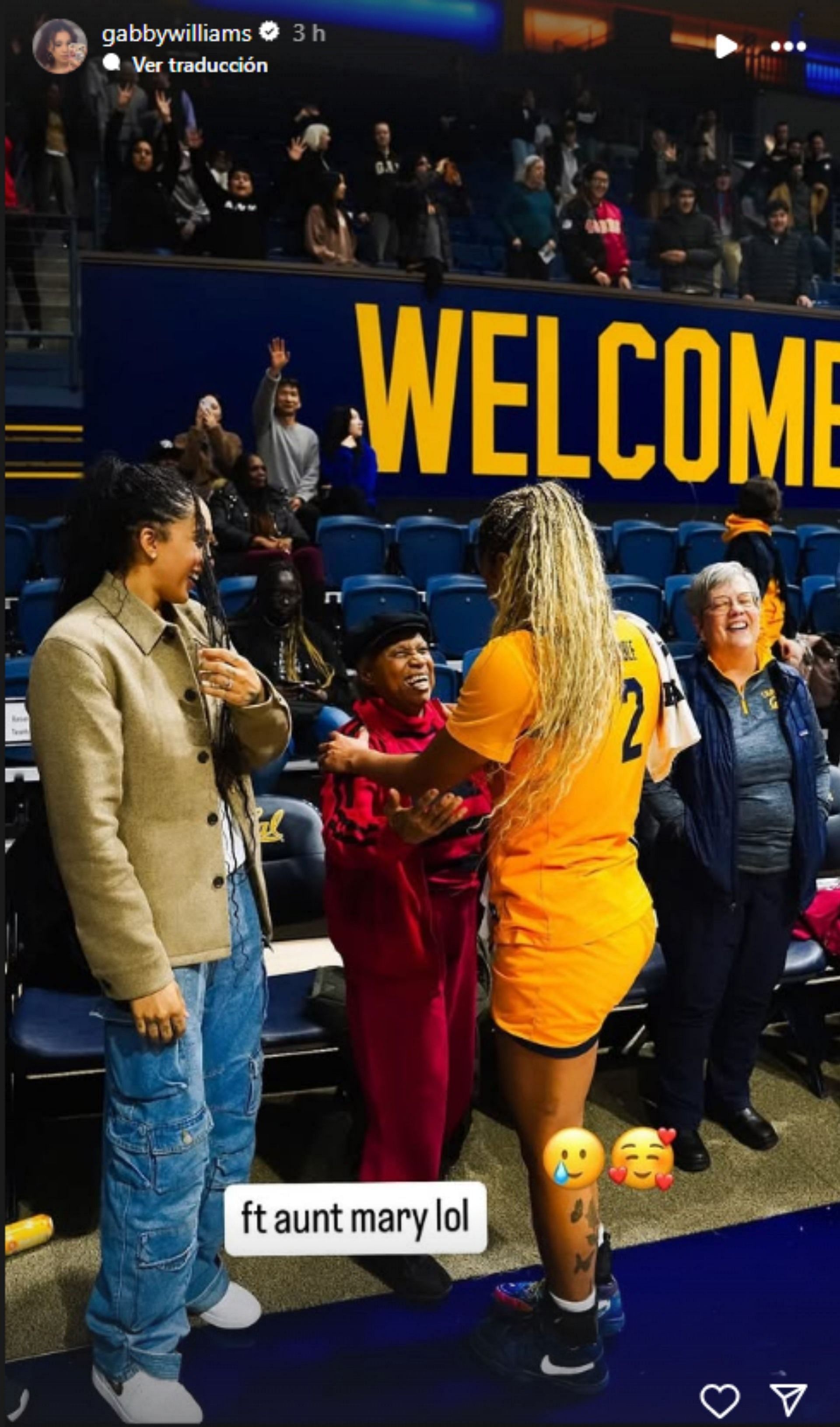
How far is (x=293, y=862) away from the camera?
289 centimetres

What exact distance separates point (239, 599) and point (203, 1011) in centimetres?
93

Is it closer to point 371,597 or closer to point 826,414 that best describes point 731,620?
point 826,414

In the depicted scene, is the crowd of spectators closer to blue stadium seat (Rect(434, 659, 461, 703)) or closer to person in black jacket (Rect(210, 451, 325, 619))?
person in black jacket (Rect(210, 451, 325, 619))

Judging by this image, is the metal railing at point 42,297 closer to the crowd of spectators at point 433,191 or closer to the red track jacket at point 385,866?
the crowd of spectators at point 433,191

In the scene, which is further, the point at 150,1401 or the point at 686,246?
the point at 686,246

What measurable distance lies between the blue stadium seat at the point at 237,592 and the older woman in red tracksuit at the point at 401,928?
1.58 feet

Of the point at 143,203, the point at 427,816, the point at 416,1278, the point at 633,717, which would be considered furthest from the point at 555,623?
the point at 143,203

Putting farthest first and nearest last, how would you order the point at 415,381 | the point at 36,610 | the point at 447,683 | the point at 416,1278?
1. the point at 447,683
2. the point at 415,381
3. the point at 36,610
4. the point at 416,1278

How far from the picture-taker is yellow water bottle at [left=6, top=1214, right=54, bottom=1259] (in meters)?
2.34

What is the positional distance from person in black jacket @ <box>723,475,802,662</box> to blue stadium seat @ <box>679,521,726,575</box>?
6 cm

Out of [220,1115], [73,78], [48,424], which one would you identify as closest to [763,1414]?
[220,1115]

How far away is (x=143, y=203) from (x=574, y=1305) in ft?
7.34

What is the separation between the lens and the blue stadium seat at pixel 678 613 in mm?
3477

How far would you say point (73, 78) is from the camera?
2197mm
